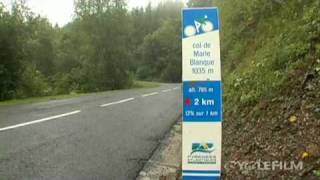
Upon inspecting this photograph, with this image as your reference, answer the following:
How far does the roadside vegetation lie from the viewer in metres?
27.8

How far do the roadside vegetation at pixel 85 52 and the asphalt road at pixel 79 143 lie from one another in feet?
54.3

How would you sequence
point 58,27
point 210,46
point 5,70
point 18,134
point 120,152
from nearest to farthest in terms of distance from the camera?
point 210,46, point 120,152, point 18,134, point 5,70, point 58,27

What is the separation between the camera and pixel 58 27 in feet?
319

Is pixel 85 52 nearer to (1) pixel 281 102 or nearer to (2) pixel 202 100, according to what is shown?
(1) pixel 281 102

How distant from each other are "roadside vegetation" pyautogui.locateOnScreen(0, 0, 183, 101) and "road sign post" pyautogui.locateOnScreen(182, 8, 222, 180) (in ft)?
79.8

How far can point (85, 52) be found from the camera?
174 ft

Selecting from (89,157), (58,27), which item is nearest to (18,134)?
(89,157)

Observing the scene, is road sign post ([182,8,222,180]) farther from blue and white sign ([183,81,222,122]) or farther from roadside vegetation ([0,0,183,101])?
roadside vegetation ([0,0,183,101])

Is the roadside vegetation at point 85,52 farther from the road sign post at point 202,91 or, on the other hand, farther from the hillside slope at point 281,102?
the road sign post at point 202,91

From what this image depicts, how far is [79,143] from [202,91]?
456 cm

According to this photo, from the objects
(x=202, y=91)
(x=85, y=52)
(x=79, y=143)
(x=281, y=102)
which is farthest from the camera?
→ (x=85, y=52)

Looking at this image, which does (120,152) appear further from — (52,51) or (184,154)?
(52,51)

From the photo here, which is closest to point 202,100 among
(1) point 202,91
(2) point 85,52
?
(1) point 202,91

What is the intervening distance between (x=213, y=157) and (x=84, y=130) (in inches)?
229
